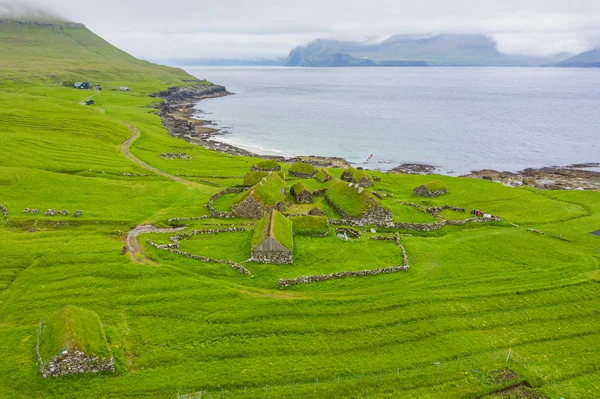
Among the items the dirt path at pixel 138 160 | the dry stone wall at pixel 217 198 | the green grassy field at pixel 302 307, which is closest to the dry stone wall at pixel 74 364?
the green grassy field at pixel 302 307

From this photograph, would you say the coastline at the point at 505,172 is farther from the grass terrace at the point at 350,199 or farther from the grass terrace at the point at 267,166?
the grass terrace at the point at 350,199

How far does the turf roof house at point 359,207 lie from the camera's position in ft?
161

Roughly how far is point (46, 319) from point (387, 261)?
99.4 feet

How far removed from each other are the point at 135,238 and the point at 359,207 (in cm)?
2828

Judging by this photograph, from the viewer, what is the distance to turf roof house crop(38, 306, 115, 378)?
910 inches

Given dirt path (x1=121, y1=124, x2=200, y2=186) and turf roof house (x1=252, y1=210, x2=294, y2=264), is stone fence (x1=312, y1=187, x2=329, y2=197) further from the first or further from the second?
turf roof house (x1=252, y1=210, x2=294, y2=264)

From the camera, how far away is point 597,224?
168 ft

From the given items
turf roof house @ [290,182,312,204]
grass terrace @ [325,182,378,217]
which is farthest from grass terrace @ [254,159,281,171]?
grass terrace @ [325,182,378,217]

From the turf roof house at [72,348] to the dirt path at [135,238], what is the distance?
456 inches

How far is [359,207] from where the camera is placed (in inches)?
1973

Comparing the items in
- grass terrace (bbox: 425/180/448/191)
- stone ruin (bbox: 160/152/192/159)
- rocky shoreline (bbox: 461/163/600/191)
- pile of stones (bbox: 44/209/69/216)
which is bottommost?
rocky shoreline (bbox: 461/163/600/191)

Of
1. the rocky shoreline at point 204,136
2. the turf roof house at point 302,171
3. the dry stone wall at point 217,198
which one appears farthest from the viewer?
the rocky shoreline at point 204,136

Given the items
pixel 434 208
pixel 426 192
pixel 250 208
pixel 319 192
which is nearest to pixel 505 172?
pixel 426 192

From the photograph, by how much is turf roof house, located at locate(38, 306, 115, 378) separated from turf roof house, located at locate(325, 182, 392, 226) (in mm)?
32356
